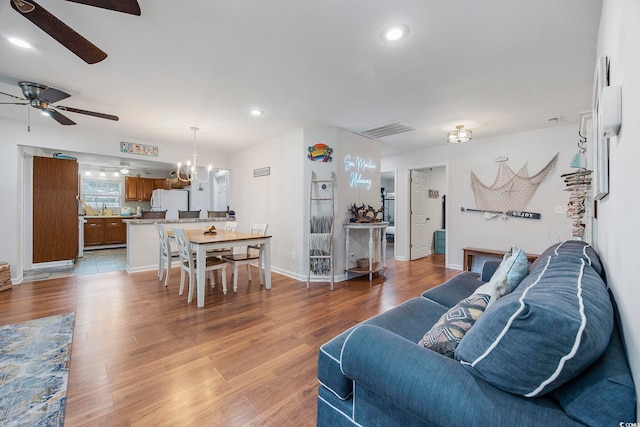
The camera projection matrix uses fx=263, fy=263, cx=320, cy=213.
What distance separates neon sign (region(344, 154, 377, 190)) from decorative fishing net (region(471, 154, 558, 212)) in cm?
194

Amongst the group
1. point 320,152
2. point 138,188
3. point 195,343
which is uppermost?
point 320,152

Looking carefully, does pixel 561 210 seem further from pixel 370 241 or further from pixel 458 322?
pixel 458 322

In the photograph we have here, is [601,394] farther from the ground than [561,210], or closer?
closer

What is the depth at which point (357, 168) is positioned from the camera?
15.0ft

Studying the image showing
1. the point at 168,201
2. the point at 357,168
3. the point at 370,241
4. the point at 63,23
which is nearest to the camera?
the point at 63,23

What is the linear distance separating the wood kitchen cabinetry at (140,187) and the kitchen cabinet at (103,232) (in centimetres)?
83

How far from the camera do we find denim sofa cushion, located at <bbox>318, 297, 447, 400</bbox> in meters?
1.15

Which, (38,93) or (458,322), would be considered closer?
(458,322)

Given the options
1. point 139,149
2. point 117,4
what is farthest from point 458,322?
point 139,149

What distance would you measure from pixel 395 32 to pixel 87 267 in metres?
6.30

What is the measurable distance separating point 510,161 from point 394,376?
4818 mm

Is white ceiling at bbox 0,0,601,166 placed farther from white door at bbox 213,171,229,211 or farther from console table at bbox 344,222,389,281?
white door at bbox 213,171,229,211

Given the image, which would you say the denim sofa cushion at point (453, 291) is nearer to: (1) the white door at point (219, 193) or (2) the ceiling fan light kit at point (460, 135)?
(2) the ceiling fan light kit at point (460, 135)

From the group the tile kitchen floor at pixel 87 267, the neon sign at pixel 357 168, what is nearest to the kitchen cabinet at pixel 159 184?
the tile kitchen floor at pixel 87 267
